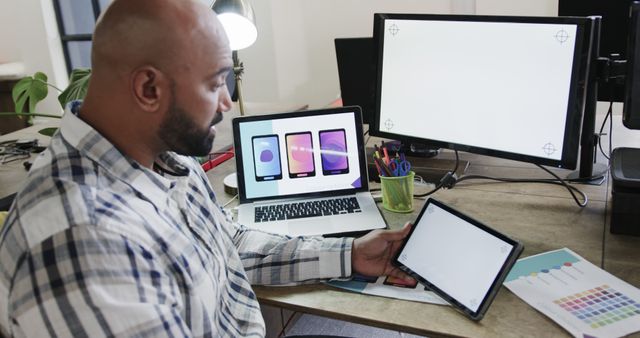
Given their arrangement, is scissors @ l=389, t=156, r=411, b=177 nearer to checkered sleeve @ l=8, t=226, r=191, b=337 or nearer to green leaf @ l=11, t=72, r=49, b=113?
checkered sleeve @ l=8, t=226, r=191, b=337

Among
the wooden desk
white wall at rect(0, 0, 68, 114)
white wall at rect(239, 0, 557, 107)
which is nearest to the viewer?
the wooden desk

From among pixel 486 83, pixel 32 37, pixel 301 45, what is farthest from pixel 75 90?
pixel 32 37

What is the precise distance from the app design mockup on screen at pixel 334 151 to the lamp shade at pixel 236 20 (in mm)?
404

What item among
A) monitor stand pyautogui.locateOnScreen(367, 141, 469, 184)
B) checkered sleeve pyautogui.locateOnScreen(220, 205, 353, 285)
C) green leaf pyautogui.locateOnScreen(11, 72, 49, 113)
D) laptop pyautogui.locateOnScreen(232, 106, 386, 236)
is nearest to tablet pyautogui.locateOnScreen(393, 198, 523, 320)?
checkered sleeve pyautogui.locateOnScreen(220, 205, 353, 285)

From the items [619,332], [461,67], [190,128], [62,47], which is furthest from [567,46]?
[62,47]

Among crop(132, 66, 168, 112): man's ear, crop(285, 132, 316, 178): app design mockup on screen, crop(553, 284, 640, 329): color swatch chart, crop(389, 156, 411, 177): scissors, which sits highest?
crop(132, 66, 168, 112): man's ear

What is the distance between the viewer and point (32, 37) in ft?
14.1

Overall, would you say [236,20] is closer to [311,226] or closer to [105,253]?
[311,226]

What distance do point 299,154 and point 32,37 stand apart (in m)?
3.83

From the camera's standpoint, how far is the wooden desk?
866mm

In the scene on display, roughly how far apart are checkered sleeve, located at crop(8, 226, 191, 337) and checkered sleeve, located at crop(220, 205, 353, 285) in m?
0.38

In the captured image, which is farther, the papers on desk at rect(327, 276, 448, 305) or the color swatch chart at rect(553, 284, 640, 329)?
the papers on desk at rect(327, 276, 448, 305)

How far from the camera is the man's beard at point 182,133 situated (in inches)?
31.9

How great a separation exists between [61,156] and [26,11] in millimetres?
4182
